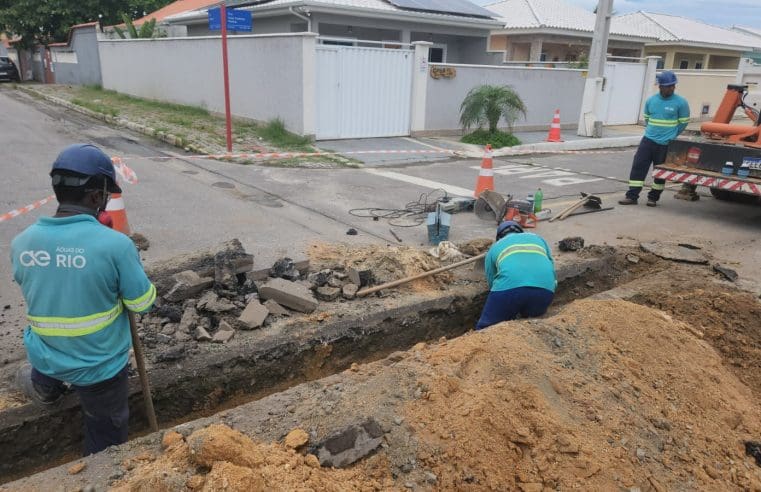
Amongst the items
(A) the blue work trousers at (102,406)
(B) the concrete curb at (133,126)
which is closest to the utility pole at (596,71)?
(B) the concrete curb at (133,126)

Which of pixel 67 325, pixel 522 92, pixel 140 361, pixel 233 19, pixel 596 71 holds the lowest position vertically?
pixel 140 361

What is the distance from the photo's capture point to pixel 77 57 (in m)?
26.4

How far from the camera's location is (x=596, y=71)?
16.7m

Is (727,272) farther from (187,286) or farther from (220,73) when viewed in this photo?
(220,73)

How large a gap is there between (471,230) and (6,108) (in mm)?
18023

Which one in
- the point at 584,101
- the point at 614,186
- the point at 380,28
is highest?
the point at 380,28

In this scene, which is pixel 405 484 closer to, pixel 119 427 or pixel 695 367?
pixel 119 427

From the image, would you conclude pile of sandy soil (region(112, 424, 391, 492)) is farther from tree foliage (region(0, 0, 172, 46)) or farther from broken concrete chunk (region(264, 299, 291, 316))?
tree foliage (region(0, 0, 172, 46))

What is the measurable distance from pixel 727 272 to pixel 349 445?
5.30 metres

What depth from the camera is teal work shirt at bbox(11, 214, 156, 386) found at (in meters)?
2.65

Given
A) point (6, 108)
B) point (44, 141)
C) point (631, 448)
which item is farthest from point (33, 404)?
point (6, 108)

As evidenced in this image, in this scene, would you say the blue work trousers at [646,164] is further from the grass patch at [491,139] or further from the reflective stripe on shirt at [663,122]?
the grass patch at [491,139]

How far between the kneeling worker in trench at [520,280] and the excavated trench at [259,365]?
0.61 meters

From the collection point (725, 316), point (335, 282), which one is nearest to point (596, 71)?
point (725, 316)
